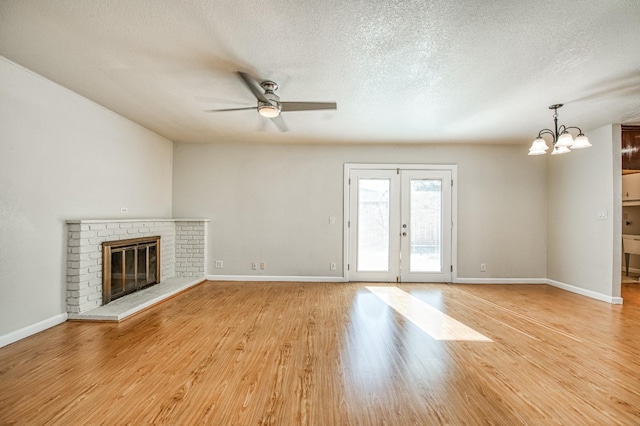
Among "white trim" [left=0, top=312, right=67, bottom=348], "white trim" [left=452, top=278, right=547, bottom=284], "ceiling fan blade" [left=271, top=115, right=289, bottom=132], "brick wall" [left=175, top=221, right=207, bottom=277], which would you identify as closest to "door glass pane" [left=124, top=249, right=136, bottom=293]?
"white trim" [left=0, top=312, right=67, bottom=348]

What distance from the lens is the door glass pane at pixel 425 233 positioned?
16.7 feet

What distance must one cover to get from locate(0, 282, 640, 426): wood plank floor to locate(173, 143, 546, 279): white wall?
5.10 feet

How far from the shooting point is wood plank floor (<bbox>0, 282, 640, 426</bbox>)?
168cm

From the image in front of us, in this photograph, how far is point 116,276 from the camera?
11.9 feet

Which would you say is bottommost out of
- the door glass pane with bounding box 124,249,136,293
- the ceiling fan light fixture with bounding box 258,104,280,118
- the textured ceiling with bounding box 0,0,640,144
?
the door glass pane with bounding box 124,249,136,293

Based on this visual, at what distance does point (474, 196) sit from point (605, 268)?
2.02m

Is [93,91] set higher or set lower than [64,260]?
higher

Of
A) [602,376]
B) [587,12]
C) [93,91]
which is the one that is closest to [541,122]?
[587,12]

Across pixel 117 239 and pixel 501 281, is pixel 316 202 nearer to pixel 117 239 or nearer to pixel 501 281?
pixel 117 239

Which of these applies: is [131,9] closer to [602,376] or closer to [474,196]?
[602,376]

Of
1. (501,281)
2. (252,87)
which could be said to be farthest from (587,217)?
(252,87)

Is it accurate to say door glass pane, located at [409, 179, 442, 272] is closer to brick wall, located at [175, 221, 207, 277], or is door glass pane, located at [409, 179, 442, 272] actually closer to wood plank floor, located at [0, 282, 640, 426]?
wood plank floor, located at [0, 282, 640, 426]

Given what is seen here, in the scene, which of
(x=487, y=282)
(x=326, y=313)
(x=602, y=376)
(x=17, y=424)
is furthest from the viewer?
(x=487, y=282)

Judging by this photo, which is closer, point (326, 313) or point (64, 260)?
point (64, 260)
